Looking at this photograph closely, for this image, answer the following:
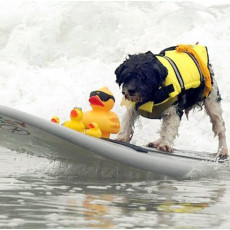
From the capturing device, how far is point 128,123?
762 cm

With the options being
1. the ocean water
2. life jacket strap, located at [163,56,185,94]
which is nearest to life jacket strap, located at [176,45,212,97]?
life jacket strap, located at [163,56,185,94]

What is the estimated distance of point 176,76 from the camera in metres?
7.28

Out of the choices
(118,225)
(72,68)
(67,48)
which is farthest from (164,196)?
(67,48)

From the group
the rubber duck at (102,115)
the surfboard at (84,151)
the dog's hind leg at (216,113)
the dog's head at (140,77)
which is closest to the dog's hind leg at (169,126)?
the surfboard at (84,151)

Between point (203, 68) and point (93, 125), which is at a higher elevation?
point (203, 68)

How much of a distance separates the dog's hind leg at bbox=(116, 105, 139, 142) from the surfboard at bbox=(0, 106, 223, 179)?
480 millimetres

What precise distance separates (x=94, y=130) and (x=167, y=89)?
2.69ft

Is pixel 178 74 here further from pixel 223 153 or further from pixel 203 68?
pixel 223 153

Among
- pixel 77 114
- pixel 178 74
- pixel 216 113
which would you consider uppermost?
pixel 178 74

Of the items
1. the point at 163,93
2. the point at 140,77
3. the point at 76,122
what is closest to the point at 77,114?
the point at 76,122

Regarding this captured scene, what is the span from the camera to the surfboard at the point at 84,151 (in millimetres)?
6250

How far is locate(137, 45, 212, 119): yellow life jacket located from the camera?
Result: 7.20 metres

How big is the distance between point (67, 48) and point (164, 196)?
9.74m

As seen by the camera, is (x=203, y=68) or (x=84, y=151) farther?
(x=203, y=68)
